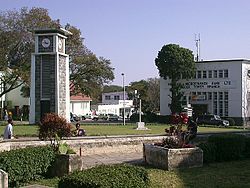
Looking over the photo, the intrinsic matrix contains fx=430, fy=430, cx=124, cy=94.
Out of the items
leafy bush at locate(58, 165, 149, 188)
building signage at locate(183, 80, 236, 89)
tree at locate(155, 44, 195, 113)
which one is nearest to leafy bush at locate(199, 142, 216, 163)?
leafy bush at locate(58, 165, 149, 188)

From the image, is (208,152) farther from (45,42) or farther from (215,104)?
(215,104)

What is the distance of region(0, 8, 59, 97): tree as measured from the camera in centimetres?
4700

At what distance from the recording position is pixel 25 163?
1112 centimetres

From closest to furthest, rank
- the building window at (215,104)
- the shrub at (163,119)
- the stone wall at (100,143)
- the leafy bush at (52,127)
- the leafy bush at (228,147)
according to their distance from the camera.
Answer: the leafy bush at (52,127) → the leafy bush at (228,147) → the stone wall at (100,143) → the shrub at (163,119) → the building window at (215,104)

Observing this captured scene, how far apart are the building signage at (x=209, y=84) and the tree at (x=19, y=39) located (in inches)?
798

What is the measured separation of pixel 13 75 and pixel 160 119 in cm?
1990

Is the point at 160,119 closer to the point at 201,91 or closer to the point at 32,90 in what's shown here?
the point at 201,91

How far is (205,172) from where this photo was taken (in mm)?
12258

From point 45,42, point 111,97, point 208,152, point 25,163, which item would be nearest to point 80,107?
point 111,97

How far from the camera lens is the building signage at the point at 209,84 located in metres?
54.7

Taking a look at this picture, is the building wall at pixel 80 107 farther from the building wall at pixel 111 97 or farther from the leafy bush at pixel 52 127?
the leafy bush at pixel 52 127

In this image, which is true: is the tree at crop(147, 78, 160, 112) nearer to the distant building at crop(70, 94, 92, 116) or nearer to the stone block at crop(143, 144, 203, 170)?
the distant building at crop(70, 94, 92, 116)

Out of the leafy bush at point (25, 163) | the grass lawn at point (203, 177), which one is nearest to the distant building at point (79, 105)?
the grass lawn at point (203, 177)

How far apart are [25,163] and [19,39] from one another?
38.1 meters
